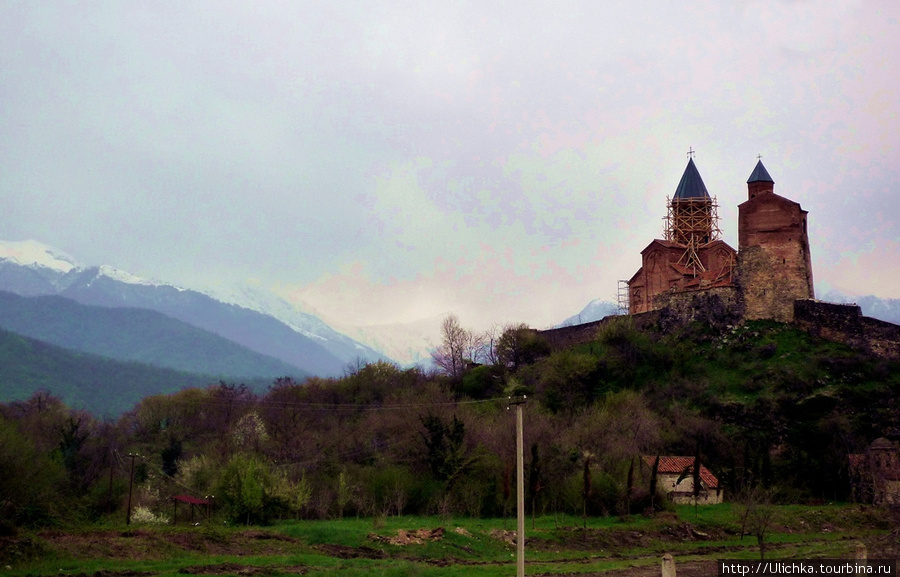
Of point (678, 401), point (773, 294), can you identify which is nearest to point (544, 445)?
point (678, 401)

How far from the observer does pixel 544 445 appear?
150 ft

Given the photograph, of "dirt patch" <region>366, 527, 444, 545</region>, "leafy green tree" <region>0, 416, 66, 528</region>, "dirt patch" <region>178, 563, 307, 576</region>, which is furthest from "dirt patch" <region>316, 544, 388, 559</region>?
"leafy green tree" <region>0, 416, 66, 528</region>

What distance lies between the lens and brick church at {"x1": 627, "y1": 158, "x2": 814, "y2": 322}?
56938 mm

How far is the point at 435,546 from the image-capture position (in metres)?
31.5

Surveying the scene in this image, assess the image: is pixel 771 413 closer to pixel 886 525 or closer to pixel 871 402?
pixel 871 402

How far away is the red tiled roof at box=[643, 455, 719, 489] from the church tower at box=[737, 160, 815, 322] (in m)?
14.3

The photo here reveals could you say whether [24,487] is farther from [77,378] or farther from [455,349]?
[77,378]

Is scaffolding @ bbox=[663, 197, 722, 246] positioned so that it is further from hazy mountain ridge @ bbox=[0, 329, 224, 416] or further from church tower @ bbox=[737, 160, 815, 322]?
hazy mountain ridge @ bbox=[0, 329, 224, 416]

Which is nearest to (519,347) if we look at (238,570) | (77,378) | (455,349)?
(455,349)

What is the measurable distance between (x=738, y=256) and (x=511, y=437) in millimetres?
21382

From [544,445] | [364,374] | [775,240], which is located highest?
[775,240]

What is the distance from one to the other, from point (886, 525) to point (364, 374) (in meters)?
40.1

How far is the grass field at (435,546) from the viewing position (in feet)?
84.7

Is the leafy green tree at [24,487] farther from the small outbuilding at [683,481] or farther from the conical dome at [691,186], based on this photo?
the conical dome at [691,186]
